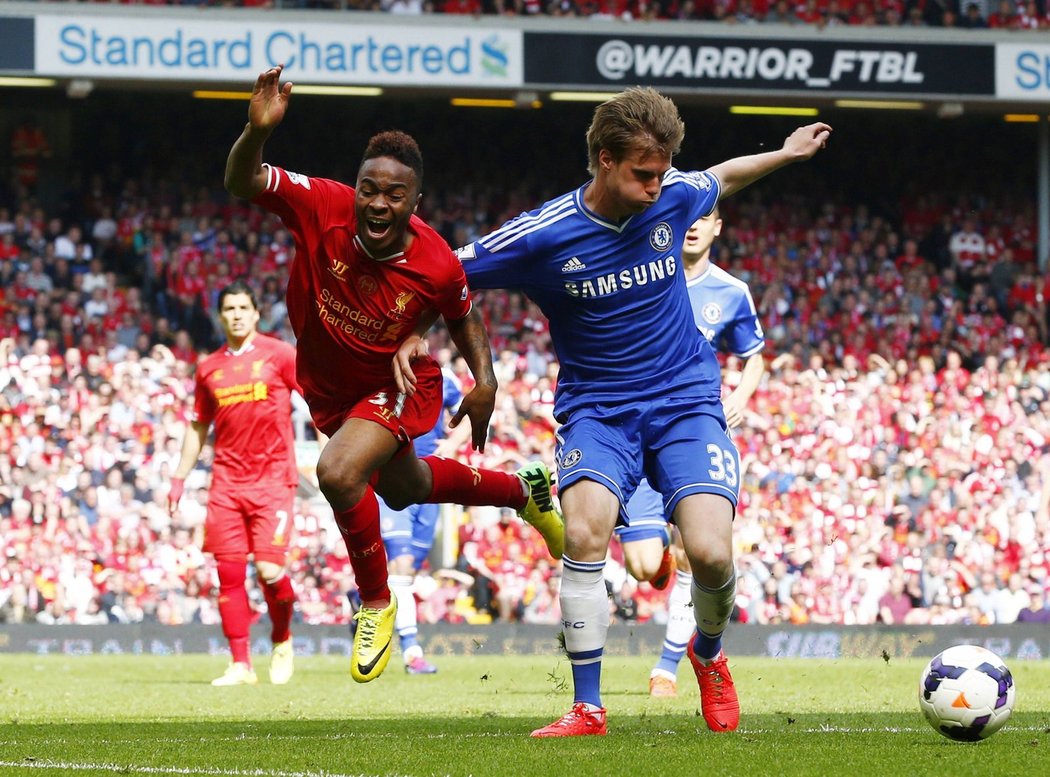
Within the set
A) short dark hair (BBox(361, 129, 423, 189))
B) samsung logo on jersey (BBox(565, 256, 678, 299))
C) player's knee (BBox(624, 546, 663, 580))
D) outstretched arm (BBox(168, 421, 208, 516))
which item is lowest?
player's knee (BBox(624, 546, 663, 580))

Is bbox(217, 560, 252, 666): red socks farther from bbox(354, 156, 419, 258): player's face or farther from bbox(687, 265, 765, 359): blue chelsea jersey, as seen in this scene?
bbox(354, 156, 419, 258): player's face

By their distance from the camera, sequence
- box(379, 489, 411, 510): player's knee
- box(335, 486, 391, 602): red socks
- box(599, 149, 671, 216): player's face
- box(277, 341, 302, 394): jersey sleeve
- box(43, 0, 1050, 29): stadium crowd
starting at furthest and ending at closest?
box(43, 0, 1050, 29): stadium crowd, box(277, 341, 302, 394): jersey sleeve, box(379, 489, 411, 510): player's knee, box(335, 486, 391, 602): red socks, box(599, 149, 671, 216): player's face

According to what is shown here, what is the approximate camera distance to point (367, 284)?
24.8 feet

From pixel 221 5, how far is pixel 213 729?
18976mm

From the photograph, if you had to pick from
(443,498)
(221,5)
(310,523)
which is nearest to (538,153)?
(221,5)

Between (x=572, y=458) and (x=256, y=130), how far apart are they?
1935 mm

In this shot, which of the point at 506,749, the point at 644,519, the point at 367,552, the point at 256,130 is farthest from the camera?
the point at 644,519

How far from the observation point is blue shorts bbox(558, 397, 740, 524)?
703 cm

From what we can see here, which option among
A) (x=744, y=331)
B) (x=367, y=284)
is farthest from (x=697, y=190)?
(x=744, y=331)

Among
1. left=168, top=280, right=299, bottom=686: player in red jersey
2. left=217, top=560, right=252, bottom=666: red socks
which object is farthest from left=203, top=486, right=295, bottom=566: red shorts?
left=217, top=560, right=252, bottom=666: red socks

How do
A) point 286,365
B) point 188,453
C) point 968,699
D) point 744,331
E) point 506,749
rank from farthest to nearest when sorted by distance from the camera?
point 188,453
point 286,365
point 744,331
point 968,699
point 506,749

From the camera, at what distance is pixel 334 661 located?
15844 mm

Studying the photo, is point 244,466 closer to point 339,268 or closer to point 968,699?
point 339,268

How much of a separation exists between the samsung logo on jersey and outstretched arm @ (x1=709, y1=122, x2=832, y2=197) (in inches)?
27.6
